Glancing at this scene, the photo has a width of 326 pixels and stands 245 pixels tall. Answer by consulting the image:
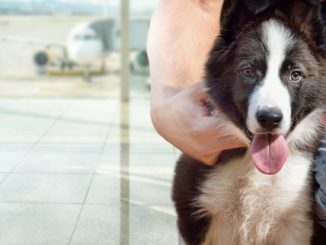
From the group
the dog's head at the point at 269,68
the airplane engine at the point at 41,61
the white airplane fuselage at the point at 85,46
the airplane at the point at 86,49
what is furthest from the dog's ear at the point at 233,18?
the airplane engine at the point at 41,61

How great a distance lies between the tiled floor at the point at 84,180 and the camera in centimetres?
220

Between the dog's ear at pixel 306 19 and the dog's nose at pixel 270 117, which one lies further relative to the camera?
the dog's ear at pixel 306 19

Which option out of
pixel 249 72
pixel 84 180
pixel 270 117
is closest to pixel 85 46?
pixel 84 180

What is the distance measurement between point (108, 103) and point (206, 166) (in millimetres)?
3367

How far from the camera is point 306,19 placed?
117cm

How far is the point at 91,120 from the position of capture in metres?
4.02

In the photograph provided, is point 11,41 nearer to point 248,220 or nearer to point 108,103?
point 108,103

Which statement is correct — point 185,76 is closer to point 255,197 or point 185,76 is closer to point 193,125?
point 193,125

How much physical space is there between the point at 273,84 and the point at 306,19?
0.20 metres

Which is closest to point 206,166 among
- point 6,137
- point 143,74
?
point 6,137

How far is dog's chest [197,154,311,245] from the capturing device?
1277mm

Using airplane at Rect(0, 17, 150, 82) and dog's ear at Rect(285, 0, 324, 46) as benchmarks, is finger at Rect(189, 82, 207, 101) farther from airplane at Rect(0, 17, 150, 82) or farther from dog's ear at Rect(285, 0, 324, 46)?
airplane at Rect(0, 17, 150, 82)

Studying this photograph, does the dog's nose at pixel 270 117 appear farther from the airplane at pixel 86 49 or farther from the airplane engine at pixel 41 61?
the airplane engine at pixel 41 61

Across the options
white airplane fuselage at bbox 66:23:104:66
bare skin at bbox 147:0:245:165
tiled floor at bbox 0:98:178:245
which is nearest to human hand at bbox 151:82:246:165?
bare skin at bbox 147:0:245:165
